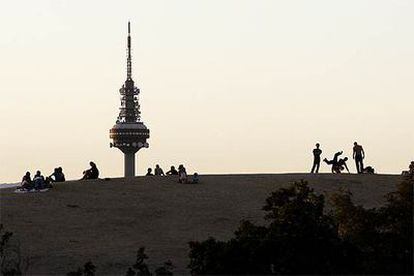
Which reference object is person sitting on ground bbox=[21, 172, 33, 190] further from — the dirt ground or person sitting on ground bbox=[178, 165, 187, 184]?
person sitting on ground bbox=[178, 165, 187, 184]

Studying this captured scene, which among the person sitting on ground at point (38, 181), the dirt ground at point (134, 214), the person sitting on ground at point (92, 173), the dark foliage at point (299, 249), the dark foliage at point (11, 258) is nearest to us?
the dark foliage at point (299, 249)

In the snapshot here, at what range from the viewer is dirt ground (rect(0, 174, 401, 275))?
33938 millimetres

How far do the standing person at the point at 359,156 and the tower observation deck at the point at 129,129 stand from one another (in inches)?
5069

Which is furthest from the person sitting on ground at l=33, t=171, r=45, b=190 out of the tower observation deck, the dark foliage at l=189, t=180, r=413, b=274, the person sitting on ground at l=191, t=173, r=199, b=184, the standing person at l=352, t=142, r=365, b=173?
the tower observation deck

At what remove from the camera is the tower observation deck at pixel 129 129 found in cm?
18050

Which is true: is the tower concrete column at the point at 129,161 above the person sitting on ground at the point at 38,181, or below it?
above

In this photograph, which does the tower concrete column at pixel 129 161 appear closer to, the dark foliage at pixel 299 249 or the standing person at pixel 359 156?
the standing person at pixel 359 156

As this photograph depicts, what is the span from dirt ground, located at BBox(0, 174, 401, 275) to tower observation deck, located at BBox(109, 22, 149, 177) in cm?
13164

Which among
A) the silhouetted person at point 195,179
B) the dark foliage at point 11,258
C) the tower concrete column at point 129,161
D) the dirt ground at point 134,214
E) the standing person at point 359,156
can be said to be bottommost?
the dark foliage at point 11,258

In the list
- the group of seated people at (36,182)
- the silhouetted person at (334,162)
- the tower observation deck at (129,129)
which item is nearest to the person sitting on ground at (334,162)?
the silhouetted person at (334,162)

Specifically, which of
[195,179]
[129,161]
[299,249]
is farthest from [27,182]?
[129,161]

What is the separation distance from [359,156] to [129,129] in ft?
445

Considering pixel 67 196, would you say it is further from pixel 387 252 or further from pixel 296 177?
pixel 387 252

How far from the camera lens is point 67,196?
4197 cm
